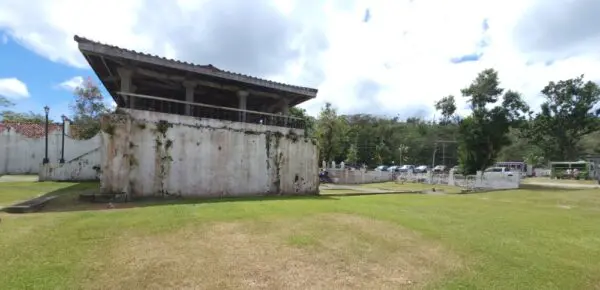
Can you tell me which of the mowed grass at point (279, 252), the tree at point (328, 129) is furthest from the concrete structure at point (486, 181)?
the mowed grass at point (279, 252)

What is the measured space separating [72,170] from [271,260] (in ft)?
64.1

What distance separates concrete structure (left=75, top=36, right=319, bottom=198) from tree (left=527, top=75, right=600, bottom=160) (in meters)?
44.5

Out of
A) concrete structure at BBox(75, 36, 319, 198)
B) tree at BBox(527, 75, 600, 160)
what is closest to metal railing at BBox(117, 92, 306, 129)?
concrete structure at BBox(75, 36, 319, 198)

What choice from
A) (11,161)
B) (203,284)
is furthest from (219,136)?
(11,161)

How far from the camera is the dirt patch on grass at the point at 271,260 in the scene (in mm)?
5125

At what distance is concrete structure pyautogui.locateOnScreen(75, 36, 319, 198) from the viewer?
12547 millimetres

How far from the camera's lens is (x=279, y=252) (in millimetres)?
6301

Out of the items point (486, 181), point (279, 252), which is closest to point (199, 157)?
point (279, 252)

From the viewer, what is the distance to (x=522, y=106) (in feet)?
127

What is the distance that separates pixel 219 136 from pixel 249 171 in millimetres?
1893

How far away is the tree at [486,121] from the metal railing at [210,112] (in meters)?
27.3

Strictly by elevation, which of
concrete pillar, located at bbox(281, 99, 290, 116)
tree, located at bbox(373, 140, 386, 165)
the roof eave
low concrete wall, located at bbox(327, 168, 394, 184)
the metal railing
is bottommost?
low concrete wall, located at bbox(327, 168, 394, 184)

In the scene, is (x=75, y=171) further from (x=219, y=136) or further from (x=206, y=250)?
(x=206, y=250)

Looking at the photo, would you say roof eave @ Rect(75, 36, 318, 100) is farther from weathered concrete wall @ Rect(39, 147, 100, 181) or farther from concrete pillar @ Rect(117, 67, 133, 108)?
A: weathered concrete wall @ Rect(39, 147, 100, 181)
